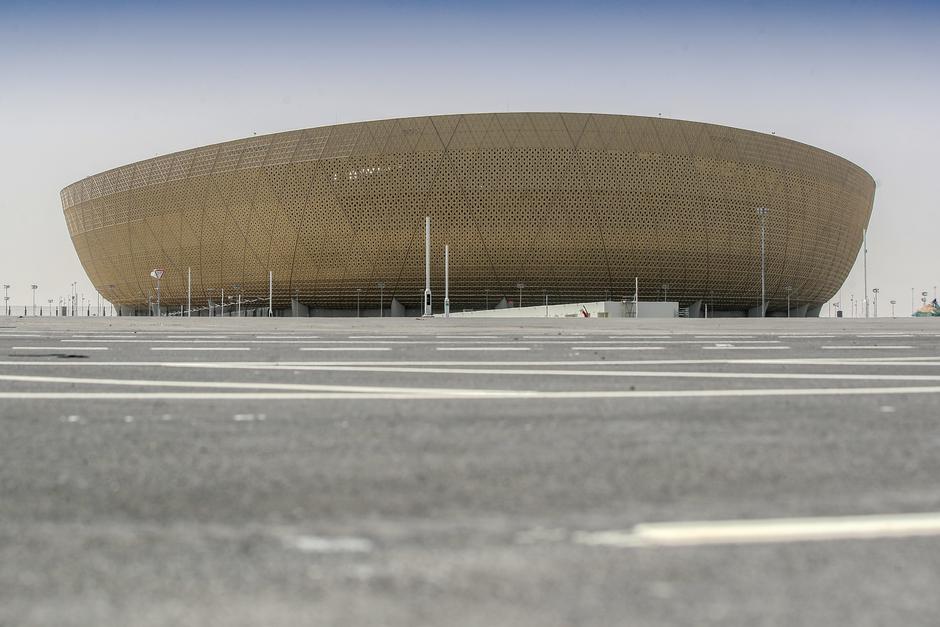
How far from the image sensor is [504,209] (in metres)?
55.9

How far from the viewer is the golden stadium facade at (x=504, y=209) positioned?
55.7m

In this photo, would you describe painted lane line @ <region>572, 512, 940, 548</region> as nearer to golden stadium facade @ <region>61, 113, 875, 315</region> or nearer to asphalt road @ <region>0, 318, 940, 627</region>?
asphalt road @ <region>0, 318, 940, 627</region>

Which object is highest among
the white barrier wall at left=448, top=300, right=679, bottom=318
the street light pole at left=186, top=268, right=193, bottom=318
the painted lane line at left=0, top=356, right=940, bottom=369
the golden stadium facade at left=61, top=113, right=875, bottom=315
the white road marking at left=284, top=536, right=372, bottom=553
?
the golden stadium facade at left=61, top=113, right=875, bottom=315

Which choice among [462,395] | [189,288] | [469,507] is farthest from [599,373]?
[189,288]

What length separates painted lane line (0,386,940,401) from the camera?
470cm

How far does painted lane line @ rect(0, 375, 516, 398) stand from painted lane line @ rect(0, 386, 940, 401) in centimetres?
3

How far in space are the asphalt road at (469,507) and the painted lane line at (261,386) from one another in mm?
131

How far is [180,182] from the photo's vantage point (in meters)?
65.4

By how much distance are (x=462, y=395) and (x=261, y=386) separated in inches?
57.8

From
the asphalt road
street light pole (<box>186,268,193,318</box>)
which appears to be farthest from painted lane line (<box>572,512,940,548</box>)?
street light pole (<box>186,268,193,318</box>)

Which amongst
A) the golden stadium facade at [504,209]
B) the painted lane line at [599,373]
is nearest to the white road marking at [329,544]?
the painted lane line at [599,373]

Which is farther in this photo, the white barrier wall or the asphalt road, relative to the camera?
the white barrier wall

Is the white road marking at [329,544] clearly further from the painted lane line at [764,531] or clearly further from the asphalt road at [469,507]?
the painted lane line at [764,531]

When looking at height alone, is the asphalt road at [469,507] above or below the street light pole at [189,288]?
below
